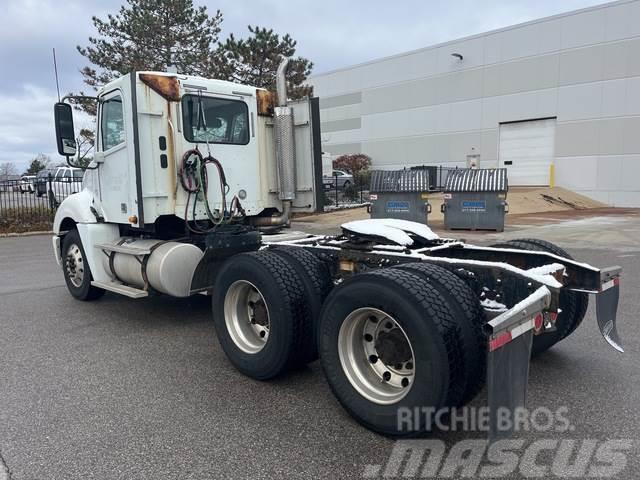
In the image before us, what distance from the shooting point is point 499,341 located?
8.37 ft

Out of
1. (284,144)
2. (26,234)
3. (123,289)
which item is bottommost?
(26,234)

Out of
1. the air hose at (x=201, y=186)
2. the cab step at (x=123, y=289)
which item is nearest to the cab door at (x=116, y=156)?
the air hose at (x=201, y=186)

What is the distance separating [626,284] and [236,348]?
609 centimetres

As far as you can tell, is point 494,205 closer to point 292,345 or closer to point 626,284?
point 626,284

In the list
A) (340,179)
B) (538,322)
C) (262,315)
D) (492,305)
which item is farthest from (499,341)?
(340,179)

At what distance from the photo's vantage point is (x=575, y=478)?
269cm

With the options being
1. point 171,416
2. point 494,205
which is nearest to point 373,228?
point 171,416

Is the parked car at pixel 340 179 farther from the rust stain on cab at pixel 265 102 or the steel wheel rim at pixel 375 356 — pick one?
the steel wheel rim at pixel 375 356

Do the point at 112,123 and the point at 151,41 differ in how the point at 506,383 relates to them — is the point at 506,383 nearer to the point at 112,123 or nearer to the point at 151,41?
the point at 112,123

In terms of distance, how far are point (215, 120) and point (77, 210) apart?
228 cm

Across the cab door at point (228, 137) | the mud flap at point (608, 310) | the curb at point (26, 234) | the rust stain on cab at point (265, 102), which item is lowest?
the curb at point (26, 234)

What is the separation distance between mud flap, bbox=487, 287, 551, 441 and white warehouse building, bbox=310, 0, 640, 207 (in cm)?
2887

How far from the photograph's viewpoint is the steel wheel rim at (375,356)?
10.3ft

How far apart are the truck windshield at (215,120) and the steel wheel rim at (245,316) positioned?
2.16 meters
